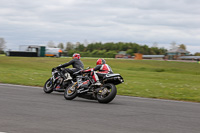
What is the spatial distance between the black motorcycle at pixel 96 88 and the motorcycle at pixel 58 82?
1229 mm

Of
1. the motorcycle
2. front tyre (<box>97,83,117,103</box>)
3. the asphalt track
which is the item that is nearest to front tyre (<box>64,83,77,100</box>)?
front tyre (<box>97,83,117,103</box>)

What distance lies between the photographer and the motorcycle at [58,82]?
42.3ft

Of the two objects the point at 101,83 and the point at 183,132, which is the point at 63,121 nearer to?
the point at 183,132

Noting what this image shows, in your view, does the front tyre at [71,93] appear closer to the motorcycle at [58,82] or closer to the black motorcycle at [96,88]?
the black motorcycle at [96,88]

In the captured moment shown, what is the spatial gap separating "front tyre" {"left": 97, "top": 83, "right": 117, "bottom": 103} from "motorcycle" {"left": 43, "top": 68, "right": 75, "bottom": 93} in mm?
2531

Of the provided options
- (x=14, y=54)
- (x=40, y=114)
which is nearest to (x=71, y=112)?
(x=40, y=114)

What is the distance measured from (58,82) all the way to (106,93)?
321cm

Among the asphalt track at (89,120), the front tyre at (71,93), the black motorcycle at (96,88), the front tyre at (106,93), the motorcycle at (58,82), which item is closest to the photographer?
the asphalt track at (89,120)

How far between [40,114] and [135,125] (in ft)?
7.72

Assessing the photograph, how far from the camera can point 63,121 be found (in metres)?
6.94

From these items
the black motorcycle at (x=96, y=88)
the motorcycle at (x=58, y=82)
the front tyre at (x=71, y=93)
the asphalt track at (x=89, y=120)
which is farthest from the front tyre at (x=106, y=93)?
the motorcycle at (x=58, y=82)

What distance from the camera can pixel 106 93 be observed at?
10.5 metres

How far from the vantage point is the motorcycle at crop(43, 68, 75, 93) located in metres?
12.9

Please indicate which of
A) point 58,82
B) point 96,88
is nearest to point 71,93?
point 96,88
